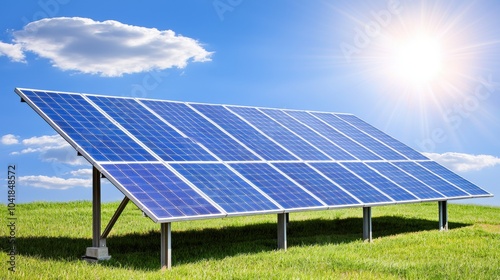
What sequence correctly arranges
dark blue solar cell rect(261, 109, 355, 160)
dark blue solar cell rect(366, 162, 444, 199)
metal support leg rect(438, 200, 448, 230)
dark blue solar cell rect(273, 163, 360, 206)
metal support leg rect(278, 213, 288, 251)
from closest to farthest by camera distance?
metal support leg rect(278, 213, 288, 251)
dark blue solar cell rect(273, 163, 360, 206)
dark blue solar cell rect(366, 162, 444, 199)
dark blue solar cell rect(261, 109, 355, 160)
metal support leg rect(438, 200, 448, 230)

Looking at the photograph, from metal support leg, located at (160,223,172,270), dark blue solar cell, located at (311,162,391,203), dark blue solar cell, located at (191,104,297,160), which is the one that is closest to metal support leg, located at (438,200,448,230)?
dark blue solar cell, located at (311,162,391,203)

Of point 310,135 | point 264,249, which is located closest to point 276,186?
point 264,249

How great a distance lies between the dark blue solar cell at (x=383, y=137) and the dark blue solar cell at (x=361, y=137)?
55 centimetres

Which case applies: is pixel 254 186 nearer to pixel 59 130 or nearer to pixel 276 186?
pixel 276 186

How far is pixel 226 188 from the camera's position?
15.6 metres

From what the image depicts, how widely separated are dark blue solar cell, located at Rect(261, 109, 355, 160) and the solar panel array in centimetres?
6

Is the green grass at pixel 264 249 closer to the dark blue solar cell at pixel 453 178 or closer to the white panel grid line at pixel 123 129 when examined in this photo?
the dark blue solar cell at pixel 453 178

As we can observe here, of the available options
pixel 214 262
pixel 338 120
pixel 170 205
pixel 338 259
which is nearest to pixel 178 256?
pixel 214 262

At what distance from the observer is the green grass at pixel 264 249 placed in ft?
44.0

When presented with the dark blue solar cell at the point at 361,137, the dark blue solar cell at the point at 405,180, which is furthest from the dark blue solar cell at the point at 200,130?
the dark blue solar cell at the point at 361,137

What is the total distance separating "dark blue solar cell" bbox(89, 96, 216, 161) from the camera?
1641cm

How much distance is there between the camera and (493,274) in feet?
45.2

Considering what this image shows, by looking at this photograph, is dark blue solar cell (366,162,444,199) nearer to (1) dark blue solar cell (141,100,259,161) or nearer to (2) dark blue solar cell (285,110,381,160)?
(2) dark blue solar cell (285,110,381,160)

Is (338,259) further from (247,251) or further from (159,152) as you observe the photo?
(159,152)
